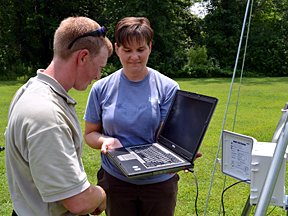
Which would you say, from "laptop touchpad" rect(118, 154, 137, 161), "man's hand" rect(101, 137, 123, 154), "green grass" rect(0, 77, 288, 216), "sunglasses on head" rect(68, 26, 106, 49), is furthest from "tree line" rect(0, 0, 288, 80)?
"sunglasses on head" rect(68, 26, 106, 49)

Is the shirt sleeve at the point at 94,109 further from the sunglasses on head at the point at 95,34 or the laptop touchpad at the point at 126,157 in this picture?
the sunglasses on head at the point at 95,34

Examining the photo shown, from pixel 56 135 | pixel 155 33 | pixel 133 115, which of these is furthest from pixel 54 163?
pixel 155 33

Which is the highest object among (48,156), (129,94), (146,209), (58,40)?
(58,40)

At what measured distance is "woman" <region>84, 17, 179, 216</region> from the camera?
1.90m

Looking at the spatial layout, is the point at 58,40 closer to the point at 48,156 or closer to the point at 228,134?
the point at 48,156

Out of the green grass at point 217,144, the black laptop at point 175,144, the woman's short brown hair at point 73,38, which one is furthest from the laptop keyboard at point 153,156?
the green grass at point 217,144

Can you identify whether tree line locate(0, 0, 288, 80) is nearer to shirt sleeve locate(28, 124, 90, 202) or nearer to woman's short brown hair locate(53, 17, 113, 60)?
woman's short brown hair locate(53, 17, 113, 60)

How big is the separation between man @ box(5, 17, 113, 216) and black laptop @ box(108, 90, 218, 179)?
1.06 ft

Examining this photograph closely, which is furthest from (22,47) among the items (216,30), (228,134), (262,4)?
(228,134)

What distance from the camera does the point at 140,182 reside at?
1.89 meters

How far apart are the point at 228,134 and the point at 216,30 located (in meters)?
22.8

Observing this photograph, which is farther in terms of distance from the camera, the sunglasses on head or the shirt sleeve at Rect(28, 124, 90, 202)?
A: the sunglasses on head

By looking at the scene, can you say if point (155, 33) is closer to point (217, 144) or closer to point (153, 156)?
point (217, 144)

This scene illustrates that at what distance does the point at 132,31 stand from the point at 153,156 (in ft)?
2.75
